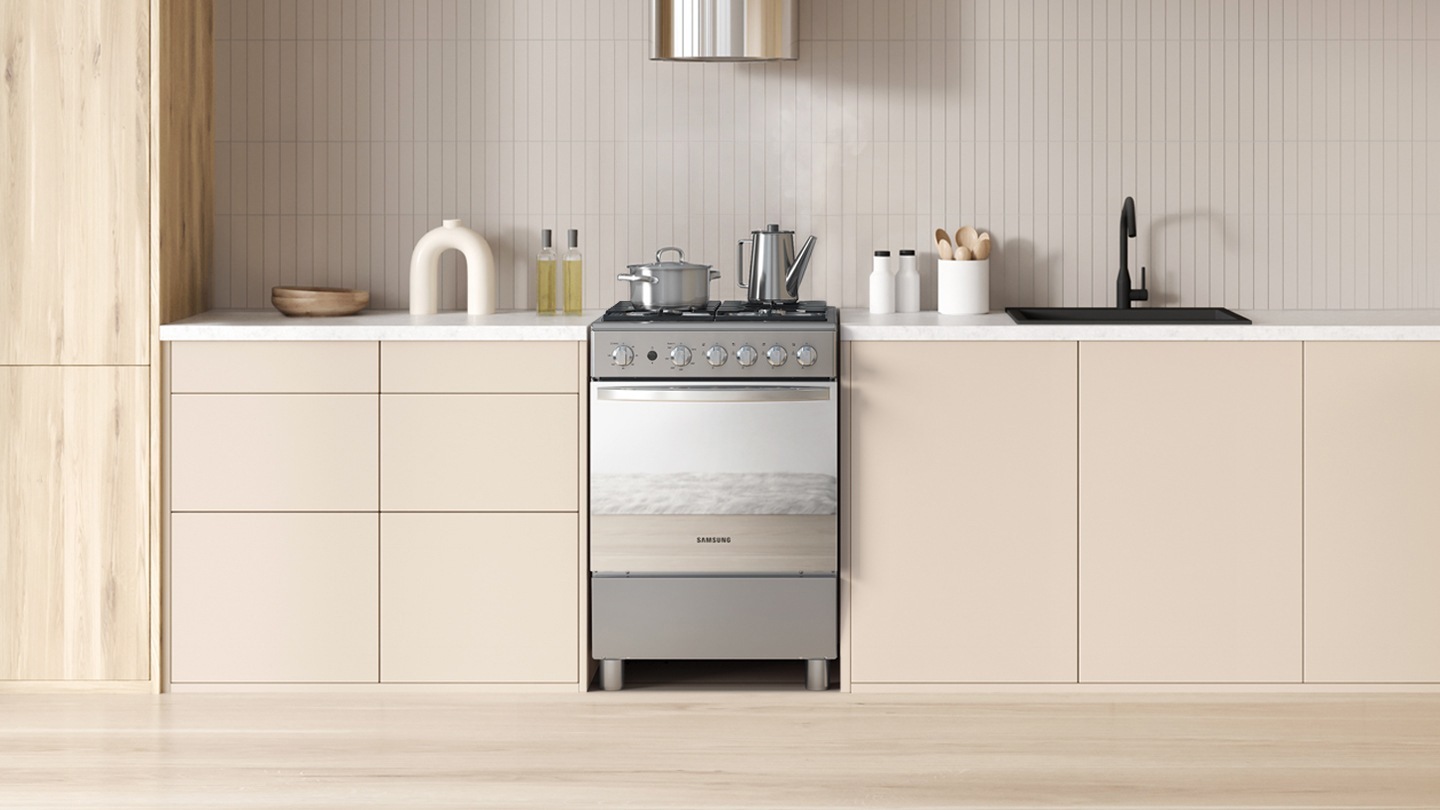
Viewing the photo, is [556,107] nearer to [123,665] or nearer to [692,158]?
[692,158]

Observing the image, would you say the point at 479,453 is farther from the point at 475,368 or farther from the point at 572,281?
the point at 572,281

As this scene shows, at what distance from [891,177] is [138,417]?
6.19ft

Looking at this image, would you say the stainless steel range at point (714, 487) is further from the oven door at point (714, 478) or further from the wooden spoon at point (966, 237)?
the wooden spoon at point (966, 237)

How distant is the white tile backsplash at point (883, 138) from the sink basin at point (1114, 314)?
0.05 metres

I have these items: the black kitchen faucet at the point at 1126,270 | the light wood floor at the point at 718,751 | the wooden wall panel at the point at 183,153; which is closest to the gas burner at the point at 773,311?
the black kitchen faucet at the point at 1126,270

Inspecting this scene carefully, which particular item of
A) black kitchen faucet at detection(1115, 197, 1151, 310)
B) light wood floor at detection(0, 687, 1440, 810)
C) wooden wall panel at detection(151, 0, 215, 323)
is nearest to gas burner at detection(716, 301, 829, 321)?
black kitchen faucet at detection(1115, 197, 1151, 310)

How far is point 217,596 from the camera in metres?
3.39

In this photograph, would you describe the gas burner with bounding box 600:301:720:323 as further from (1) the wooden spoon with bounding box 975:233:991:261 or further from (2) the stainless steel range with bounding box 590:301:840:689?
(1) the wooden spoon with bounding box 975:233:991:261

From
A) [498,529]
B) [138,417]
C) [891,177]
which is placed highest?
[891,177]

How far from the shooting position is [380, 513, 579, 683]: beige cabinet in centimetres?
337

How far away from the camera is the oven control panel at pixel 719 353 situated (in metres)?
3.28

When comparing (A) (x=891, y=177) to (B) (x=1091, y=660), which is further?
(A) (x=891, y=177)

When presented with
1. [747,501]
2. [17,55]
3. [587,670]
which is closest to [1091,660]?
[747,501]

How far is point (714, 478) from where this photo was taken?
3.32m
